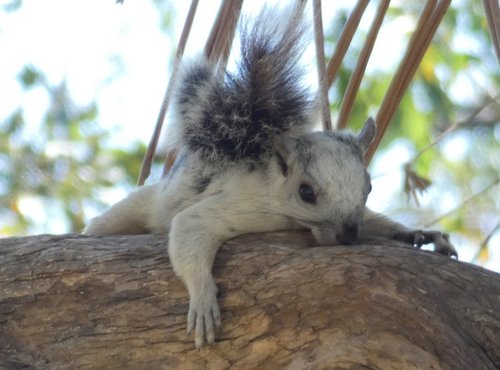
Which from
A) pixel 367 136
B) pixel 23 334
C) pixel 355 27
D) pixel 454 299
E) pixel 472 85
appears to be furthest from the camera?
pixel 472 85

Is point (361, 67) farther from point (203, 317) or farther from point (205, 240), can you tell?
point (203, 317)

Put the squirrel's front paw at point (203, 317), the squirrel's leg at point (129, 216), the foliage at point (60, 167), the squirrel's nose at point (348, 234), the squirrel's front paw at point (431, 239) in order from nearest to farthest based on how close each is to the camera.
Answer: the squirrel's front paw at point (203, 317)
the squirrel's nose at point (348, 234)
the squirrel's front paw at point (431, 239)
the squirrel's leg at point (129, 216)
the foliage at point (60, 167)

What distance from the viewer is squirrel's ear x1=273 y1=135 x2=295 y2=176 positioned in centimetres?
275

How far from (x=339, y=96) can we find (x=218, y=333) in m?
3.43

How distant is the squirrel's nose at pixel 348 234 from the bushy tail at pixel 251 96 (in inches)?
18.5

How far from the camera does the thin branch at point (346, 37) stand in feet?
8.75

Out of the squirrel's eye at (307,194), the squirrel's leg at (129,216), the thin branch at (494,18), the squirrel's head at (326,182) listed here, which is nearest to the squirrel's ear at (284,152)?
the squirrel's head at (326,182)

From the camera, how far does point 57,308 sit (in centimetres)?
238

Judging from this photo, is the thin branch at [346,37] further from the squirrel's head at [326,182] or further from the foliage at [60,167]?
the foliage at [60,167]

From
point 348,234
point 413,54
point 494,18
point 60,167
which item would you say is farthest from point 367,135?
point 60,167

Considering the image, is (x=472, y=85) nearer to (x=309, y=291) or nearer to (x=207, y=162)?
(x=207, y=162)

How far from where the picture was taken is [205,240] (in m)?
2.49

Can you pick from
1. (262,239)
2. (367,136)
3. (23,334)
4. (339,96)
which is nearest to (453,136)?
(339,96)

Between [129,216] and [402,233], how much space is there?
38.5 inches
